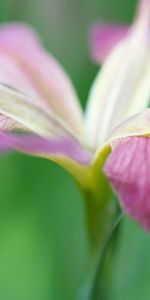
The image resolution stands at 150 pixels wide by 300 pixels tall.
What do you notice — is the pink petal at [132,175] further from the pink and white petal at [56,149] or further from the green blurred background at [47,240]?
the green blurred background at [47,240]

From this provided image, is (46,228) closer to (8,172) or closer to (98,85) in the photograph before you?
(8,172)

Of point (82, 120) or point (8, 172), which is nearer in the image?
point (82, 120)

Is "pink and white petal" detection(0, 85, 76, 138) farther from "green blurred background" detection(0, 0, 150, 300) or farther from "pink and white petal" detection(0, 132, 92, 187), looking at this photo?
"green blurred background" detection(0, 0, 150, 300)

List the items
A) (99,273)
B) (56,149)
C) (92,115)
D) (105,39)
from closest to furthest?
(56,149) → (99,273) → (92,115) → (105,39)

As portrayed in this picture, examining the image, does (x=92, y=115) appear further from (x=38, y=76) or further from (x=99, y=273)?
(x=99, y=273)

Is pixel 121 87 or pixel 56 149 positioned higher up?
pixel 56 149

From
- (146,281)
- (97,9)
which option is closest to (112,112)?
(146,281)

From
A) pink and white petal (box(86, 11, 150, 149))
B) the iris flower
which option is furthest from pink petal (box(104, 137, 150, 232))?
pink and white petal (box(86, 11, 150, 149))

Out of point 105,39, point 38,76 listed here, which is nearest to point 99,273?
point 38,76
